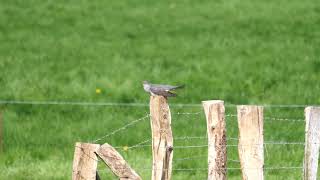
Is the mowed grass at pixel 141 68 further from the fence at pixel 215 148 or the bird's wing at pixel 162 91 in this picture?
the fence at pixel 215 148

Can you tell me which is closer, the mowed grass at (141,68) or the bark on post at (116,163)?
the bark on post at (116,163)

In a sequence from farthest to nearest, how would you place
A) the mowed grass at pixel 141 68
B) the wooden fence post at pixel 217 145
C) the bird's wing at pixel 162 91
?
the mowed grass at pixel 141 68 → the bird's wing at pixel 162 91 → the wooden fence post at pixel 217 145

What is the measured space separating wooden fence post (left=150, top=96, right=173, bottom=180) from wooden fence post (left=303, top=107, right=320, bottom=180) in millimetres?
1275

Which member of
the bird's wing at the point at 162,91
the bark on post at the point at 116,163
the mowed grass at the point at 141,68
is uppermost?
the mowed grass at the point at 141,68

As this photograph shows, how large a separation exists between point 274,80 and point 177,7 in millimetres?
7134

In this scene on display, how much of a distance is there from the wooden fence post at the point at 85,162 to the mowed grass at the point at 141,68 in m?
3.27

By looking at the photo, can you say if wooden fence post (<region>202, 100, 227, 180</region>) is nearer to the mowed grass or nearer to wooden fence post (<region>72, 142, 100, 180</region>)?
wooden fence post (<region>72, 142, 100, 180</region>)

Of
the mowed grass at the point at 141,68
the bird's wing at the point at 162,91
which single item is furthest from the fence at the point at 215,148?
the mowed grass at the point at 141,68

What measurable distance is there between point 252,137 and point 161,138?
0.85 metres

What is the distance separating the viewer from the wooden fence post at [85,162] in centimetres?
845

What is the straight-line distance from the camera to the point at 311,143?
8.54 meters

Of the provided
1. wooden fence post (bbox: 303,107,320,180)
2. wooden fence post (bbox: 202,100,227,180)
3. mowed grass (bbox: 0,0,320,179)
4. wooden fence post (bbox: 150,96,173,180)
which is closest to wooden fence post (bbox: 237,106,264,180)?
wooden fence post (bbox: 202,100,227,180)

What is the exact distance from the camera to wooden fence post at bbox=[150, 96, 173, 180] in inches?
336

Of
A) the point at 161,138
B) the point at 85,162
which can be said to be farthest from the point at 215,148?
the point at 85,162
